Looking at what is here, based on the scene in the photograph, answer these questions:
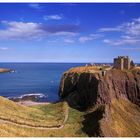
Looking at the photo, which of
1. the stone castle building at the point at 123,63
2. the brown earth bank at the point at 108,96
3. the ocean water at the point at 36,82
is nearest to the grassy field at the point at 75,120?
the brown earth bank at the point at 108,96

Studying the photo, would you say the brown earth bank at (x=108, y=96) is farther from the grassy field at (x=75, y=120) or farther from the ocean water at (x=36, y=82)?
the ocean water at (x=36, y=82)

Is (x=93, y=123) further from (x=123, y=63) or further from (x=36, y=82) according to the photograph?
(x=36, y=82)

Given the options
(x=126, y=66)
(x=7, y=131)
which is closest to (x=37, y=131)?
(x=7, y=131)

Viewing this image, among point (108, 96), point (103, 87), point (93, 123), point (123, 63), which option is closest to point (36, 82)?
point (123, 63)

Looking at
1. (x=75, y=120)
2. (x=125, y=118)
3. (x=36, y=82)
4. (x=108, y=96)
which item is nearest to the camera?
(x=75, y=120)

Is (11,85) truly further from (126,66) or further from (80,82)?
(126,66)

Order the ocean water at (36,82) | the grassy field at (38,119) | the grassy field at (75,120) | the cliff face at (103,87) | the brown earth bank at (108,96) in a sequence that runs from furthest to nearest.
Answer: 1. the ocean water at (36,82)
2. the cliff face at (103,87)
3. the brown earth bank at (108,96)
4. the grassy field at (75,120)
5. the grassy field at (38,119)
